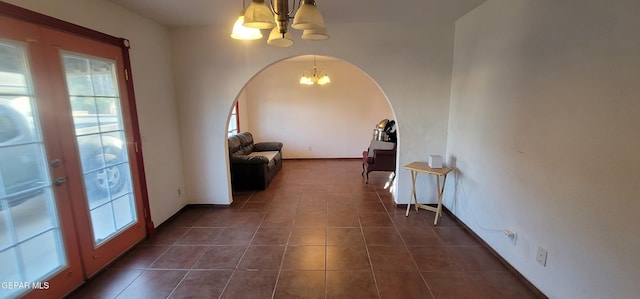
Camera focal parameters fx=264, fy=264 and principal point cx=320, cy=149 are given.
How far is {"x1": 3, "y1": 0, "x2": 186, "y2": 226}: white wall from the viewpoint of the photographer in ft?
8.34

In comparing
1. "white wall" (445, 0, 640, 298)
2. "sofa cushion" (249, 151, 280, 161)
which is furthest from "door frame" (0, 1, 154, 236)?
"white wall" (445, 0, 640, 298)

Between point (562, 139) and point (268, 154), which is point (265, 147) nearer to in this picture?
point (268, 154)

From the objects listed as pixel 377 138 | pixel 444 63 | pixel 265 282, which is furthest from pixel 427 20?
pixel 265 282

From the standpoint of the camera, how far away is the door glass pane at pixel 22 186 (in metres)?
1.69

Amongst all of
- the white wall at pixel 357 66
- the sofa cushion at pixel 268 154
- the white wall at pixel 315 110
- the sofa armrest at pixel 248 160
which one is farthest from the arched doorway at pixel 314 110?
the white wall at pixel 357 66

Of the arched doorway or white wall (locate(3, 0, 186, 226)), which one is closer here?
white wall (locate(3, 0, 186, 226))

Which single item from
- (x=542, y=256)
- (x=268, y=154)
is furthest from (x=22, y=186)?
(x=268, y=154)

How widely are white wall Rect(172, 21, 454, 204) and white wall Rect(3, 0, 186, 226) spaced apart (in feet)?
0.61

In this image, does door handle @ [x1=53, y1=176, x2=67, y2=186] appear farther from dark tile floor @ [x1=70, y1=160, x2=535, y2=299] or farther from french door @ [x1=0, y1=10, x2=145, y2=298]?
dark tile floor @ [x1=70, y1=160, x2=535, y2=299]

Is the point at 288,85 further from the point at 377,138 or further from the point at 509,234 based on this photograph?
the point at 509,234

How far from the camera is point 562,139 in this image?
181 cm

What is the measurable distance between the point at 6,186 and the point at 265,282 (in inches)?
73.4

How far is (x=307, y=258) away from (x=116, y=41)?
2.84 metres

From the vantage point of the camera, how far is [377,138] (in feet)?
17.8
